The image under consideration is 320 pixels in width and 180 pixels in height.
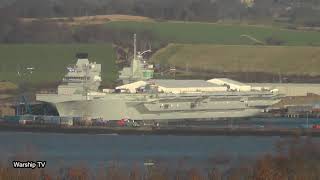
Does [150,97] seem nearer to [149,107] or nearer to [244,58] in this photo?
[149,107]

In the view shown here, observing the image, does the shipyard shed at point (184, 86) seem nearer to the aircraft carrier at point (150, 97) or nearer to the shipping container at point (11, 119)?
the aircraft carrier at point (150, 97)

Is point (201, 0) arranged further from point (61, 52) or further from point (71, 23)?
point (61, 52)

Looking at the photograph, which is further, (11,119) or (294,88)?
(294,88)

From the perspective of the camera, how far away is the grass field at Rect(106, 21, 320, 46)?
68375 mm

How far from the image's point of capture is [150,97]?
50.7 m

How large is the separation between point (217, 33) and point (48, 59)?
921 cm

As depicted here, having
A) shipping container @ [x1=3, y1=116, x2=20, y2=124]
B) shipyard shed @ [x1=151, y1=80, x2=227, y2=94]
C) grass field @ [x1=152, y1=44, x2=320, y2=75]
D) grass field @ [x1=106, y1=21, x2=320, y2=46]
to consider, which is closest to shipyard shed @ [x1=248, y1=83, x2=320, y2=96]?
shipyard shed @ [x1=151, y1=80, x2=227, y2=94]

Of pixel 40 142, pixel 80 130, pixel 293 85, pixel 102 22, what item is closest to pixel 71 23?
pixel 102 22

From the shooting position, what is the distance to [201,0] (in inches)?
3179

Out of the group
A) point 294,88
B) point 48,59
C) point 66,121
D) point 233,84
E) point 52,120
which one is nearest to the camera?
point 66,121

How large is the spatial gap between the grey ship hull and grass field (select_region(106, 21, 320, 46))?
48.8 ft

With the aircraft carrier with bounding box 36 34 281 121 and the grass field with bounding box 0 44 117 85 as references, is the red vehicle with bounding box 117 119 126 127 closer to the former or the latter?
the aircraft carrier with bounding box 36 34 281 121

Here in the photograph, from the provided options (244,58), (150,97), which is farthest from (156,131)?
(244,58)

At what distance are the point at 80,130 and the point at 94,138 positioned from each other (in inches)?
95.7
